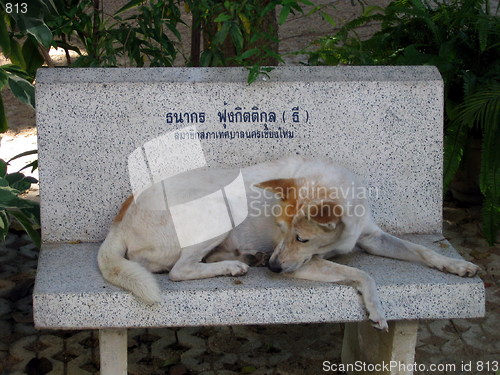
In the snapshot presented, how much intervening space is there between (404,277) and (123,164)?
1738 millimetres

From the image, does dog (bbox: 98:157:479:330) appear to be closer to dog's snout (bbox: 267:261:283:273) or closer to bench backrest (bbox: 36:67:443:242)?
dog's snout (bbox: 267:261:283:273)

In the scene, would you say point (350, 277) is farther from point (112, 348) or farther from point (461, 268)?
point (112, 348)

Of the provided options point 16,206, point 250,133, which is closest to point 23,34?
point 16,206

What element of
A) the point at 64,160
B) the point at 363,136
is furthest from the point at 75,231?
the point at 363,136

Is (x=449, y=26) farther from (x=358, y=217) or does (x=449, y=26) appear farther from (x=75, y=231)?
(x=75, y=231)

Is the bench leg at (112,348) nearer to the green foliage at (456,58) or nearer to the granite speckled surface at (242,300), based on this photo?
the granite speckled surface at (242,300)

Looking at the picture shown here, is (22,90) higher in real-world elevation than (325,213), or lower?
higher

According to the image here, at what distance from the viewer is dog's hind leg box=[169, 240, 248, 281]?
388 centimetres

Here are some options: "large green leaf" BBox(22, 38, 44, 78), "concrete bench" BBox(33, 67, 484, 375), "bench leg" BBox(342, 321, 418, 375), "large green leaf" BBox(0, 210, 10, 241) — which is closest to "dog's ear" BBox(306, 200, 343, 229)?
"concrete bench" BBox(33, 67, 484, 375)

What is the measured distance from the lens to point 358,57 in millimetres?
6012

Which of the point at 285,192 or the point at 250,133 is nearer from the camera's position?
the point at 285,192

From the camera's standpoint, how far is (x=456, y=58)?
6273 millimetres

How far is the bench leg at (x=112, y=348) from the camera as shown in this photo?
382cm

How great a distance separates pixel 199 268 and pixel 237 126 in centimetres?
98
